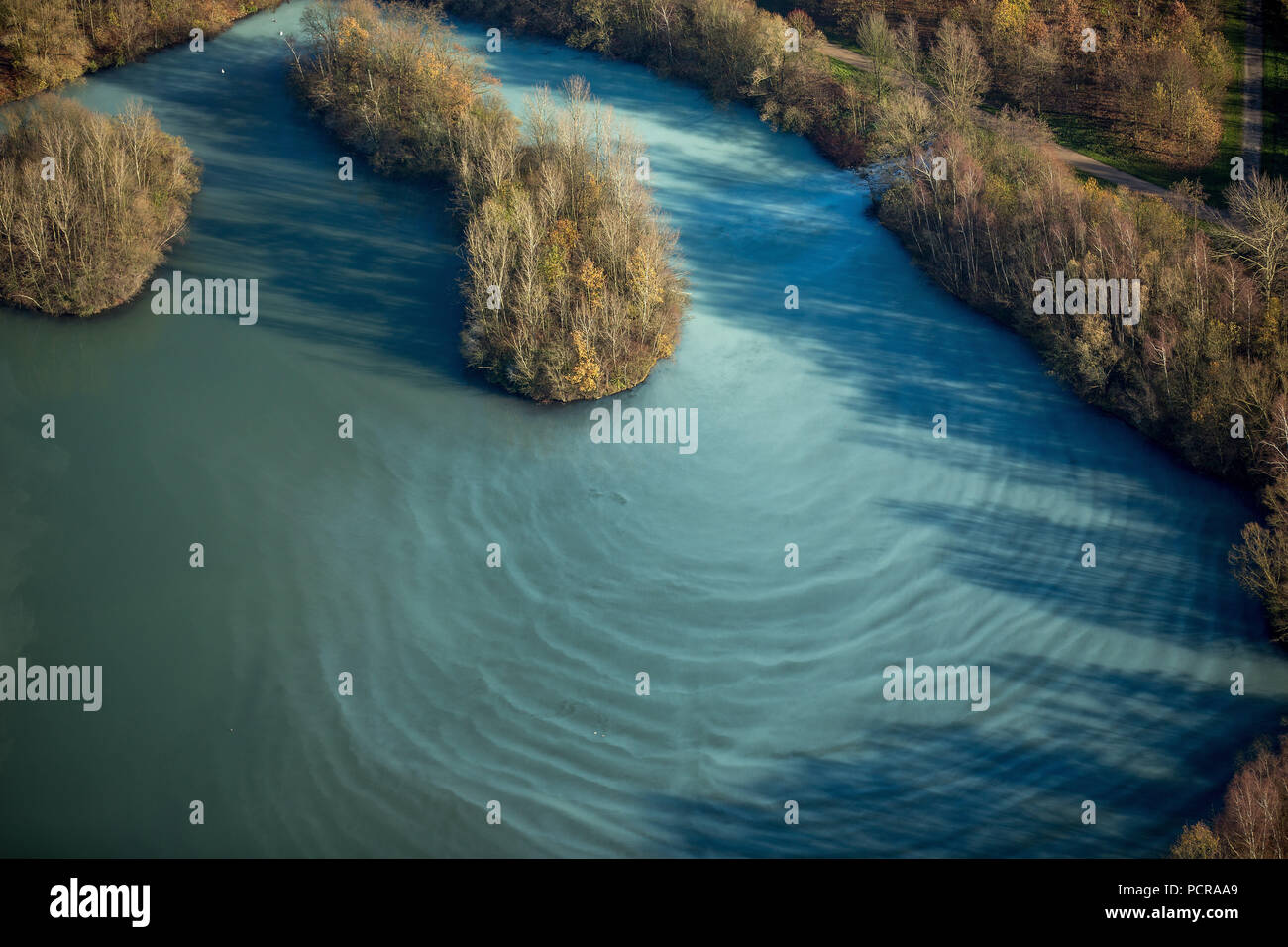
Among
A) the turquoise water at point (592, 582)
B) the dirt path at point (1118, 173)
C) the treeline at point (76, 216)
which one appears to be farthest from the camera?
the dirt path at point (1118, 173)

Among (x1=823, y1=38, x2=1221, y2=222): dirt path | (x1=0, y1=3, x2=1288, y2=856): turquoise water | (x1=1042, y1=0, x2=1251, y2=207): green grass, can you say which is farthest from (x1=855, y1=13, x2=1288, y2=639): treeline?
(x1=1042, y1=0, x2=1251, y2=207): green grass

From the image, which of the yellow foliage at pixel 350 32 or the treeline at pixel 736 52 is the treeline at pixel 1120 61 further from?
the yellow foliage at pixel 350 32

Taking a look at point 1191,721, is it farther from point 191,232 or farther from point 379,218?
point 191,232

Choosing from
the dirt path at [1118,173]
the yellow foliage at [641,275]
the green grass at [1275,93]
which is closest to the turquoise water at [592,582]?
the yellow foliage at [641,275]

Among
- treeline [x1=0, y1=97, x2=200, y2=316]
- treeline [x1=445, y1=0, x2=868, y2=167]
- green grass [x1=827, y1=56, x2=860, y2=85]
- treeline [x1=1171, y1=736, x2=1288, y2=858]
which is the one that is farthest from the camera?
green grass [x1=827, y1=56, x2=860, y2=85]

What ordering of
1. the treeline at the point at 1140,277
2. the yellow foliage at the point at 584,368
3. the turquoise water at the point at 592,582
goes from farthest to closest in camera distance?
the yellow foliage at the point at 584,368, the treeline at the point at 1140,277, the turquoise water at the point at 592,582

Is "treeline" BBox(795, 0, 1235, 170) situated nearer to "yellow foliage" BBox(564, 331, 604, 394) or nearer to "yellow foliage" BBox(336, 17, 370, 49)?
"yellow foliage" BBox(336, 17, 370, 49)
